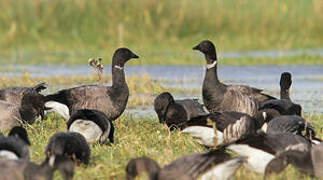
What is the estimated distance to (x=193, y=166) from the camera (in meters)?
6.84

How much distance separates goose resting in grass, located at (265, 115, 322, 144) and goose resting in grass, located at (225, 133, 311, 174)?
981 millimetres

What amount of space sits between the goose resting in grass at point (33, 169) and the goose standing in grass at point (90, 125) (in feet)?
7.69

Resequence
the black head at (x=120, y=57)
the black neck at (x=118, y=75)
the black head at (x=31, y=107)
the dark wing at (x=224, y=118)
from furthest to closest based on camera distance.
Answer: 1. the black head at (x=120, y=57)
2. the black neck at (x=118, y=75)
3. the black head at (x=31, y=107)
4. the dark wing at (x=224, y=118)

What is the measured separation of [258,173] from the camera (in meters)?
7.65

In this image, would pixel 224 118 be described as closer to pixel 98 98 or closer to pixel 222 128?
pixel 222 128

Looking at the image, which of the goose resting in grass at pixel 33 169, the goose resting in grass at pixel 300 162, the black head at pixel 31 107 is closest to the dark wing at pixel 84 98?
the black head at pixel 31 107

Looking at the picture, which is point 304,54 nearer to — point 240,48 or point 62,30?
point 240,48

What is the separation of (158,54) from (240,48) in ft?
11.3

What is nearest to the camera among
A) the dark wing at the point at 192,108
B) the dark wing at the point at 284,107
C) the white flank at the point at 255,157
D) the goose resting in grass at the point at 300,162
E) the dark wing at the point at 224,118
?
the goose resting in grass at the point at 300,162

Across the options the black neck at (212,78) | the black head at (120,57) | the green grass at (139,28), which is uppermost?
the green grass at (139,28)

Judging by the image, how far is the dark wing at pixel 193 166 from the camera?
677 cm

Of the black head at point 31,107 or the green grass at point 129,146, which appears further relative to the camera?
the black head at point 31,107

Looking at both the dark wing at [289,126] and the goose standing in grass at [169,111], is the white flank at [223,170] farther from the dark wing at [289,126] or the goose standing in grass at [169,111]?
the goose standing in grass at [169,111]

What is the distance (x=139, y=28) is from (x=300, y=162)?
20.7m
